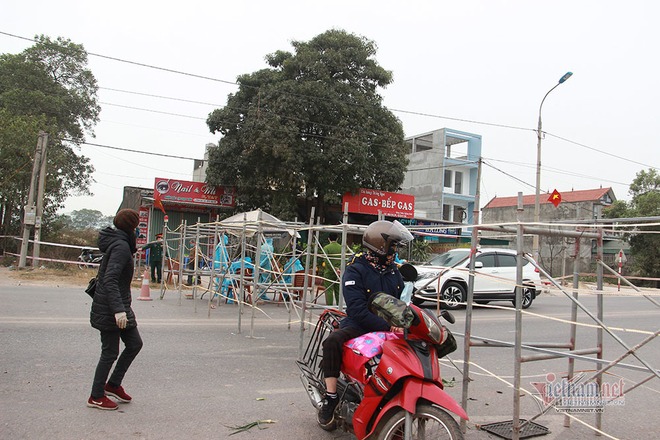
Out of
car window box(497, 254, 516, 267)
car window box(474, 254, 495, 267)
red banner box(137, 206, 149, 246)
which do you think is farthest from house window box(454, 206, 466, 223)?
car window box(474, 254, 495, 267)

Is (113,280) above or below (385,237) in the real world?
below

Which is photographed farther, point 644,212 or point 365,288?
point 644,212

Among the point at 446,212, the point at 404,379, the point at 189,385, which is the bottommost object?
the point at 189,385

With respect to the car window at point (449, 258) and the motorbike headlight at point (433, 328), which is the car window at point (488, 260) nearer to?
the car window at point (449, 258)

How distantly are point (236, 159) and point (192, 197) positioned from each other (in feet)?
10.7

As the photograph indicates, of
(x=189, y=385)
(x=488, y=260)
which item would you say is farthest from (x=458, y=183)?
(x=189, y=385)

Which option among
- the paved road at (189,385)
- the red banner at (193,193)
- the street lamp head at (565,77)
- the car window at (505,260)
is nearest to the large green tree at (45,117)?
the red banner at (193,193)

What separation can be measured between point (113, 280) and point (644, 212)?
33.0 m

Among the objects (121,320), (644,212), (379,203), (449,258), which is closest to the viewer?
(121,320)

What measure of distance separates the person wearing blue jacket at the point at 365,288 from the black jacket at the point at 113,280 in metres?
1.98

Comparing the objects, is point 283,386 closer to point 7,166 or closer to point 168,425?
point 168,425

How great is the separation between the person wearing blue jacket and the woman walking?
1.90m

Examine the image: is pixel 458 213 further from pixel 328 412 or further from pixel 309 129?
pixel 328 412

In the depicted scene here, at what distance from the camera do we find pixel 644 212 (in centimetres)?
3080
